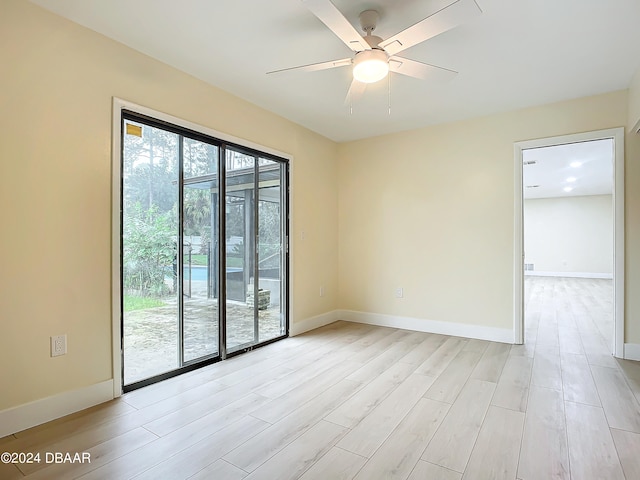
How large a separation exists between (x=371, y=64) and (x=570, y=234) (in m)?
11.6

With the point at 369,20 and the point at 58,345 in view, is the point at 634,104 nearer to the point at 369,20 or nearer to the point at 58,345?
the point at 369,20

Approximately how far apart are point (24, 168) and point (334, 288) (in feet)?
12.3

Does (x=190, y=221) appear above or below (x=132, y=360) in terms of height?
above

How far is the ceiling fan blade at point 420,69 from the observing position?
7.53 ft

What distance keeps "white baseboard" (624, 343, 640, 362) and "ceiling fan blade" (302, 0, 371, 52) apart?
3713mm

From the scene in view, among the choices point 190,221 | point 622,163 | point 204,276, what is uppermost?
point 622,163

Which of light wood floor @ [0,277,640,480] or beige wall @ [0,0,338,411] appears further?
beige wall @ [0,0,338,411]

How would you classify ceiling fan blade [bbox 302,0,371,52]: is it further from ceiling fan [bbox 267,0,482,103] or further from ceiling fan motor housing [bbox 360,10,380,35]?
ceiling fan motor housing [bbox 360,10,380,35]

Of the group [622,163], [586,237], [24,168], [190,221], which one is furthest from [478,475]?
[586,237]

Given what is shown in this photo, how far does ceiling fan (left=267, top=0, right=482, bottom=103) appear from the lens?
5.64ft

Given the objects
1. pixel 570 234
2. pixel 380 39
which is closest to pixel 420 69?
pixel 380 39

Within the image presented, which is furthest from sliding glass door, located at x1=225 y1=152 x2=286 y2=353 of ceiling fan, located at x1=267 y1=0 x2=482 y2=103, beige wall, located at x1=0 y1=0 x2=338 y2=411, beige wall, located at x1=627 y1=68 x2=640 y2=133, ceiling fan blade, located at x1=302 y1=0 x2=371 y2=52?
beige wall, located at x1=627 y1=68 x2=640 y2=133

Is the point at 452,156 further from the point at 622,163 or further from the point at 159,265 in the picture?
the point at 159,265

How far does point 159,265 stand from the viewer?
9.36 ft
